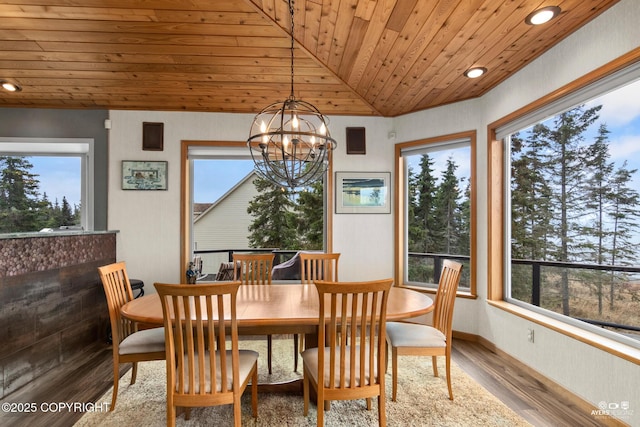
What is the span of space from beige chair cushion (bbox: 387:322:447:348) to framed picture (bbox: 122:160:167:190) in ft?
10.0

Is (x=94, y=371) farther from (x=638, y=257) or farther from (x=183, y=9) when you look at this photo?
(x=638, y=257)

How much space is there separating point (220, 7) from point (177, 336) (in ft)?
7.96

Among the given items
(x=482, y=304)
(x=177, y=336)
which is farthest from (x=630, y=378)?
(x=177, y=336)

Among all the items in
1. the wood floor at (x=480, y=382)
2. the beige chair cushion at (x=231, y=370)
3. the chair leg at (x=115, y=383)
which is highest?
the beige chair cushion at (x=231, y=370)

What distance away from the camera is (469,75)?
294cm

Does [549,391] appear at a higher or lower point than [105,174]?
lower

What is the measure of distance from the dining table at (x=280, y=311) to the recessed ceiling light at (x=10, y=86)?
289 centimetres

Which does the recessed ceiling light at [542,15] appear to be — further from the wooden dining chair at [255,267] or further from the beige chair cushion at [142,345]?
the beige chair cushion at [142,345]

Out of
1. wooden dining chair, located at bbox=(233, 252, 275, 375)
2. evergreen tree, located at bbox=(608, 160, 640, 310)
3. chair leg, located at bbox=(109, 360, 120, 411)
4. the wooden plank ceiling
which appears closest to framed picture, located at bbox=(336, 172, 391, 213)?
the wooden plank ceiling

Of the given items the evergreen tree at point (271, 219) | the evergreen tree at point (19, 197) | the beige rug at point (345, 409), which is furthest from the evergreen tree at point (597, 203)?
the evergreen tree at point (19, 197)

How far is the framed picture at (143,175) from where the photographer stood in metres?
3.81

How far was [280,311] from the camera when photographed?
2.02m

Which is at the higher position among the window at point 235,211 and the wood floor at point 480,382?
the window at point 235,211

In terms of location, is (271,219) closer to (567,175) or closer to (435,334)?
(435,334)
